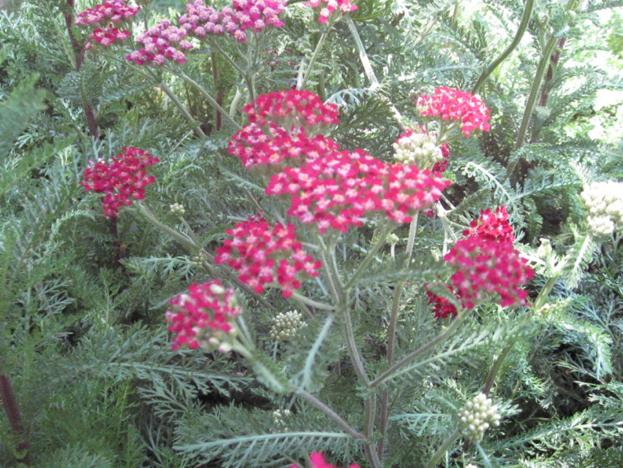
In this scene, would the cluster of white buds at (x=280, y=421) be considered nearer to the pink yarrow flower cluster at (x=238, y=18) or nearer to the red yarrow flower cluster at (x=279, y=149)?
the red yarrow flower cluster at (x=279, y=149)

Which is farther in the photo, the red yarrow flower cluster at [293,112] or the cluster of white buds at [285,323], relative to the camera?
the cluster of white buds at [285,323]

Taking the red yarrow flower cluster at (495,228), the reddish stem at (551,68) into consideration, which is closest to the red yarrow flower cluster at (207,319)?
the red yarrow flower cluster at (495,228)

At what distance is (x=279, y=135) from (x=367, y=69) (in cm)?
71

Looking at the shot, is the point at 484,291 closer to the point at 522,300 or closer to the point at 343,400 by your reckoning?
the point at 522,300

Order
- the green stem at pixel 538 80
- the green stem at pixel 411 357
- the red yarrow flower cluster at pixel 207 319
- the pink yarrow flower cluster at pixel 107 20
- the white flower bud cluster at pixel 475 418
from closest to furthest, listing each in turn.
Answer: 1. the red yarrow flower cluster at pixel 207 319
2. the green stem at pixel 411 357
3. the white flower bud cluster at pixel 475 418
4. the pink yarrow flower cluster at pixel 107 20
5. the green stem at pixel 538 80

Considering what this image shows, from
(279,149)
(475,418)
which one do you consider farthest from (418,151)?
(475,418)

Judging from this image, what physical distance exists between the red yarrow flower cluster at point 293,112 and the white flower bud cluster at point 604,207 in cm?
60

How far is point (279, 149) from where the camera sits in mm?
925

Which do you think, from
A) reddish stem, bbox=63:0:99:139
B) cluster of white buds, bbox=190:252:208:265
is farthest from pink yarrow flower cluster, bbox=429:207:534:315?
reddish stem, bbox=63:0:99:139

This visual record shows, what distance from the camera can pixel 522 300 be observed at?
0.80 m

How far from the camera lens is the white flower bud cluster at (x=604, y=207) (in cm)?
112

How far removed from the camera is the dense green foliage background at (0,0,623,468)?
0.99 meters

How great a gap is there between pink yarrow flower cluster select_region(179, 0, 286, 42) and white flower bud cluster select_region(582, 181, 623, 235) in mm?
835

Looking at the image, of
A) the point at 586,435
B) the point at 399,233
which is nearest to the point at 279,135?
the point at 399,233
